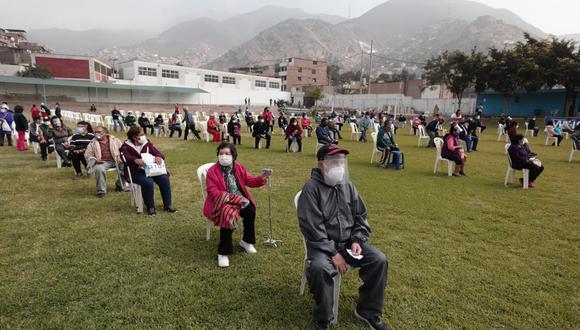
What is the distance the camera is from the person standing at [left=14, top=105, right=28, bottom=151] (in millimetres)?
12281

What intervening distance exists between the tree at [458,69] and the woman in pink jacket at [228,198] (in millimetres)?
39138

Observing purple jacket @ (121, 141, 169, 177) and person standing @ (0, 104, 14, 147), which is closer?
purple jacket @ (121, 141, 169, 177)

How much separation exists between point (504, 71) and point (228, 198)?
124ft

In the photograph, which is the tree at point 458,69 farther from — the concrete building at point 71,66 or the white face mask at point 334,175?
the concrete building at point 71,66

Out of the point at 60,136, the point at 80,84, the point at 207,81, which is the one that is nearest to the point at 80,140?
the point at 60,136

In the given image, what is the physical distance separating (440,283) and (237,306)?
222cm

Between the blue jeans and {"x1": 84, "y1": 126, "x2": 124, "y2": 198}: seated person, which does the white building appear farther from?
the blue jeans

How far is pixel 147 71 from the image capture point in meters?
59.4

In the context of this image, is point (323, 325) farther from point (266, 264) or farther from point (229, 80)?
point (229, 80)

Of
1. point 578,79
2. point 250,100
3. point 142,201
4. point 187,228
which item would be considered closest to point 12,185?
point 142,201

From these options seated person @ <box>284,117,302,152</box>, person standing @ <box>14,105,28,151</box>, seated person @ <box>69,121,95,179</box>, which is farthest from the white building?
seated person @ <box>69,121,95,179</box>

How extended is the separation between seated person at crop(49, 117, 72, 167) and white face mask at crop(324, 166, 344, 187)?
8.32 metres

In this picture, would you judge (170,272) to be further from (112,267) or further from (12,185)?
(12,185)

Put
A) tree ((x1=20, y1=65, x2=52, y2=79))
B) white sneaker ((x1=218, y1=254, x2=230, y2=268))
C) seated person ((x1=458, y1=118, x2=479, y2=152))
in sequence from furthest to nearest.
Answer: tree ((x1=20, y1=65, x2=52, y2=79)), seated person ((x1=458, y1=118, x2=479, y2=152)), white sneaker ((x1=218, y1=254, x2=230, y2=268))
